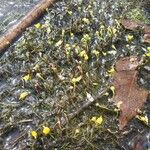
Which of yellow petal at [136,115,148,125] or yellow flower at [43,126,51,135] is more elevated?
yellow flower at [43,126,51,135]

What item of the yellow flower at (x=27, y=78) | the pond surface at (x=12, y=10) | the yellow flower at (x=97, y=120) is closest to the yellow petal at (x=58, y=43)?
the yellow flower at (x=27, y=78)

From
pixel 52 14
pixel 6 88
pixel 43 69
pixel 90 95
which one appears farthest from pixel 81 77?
pixel 52 14

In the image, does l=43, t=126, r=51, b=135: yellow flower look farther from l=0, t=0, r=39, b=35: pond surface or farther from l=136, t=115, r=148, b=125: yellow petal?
l=0, t=0, r=39, b=35: pond surface

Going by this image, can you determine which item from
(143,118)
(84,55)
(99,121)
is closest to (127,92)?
(143,118)

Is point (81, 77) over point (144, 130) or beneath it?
over

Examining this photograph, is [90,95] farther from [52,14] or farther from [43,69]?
[52,14]

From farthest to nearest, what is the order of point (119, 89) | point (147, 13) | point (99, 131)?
point (147, 13) → point (119, 89) → point (99, 131)

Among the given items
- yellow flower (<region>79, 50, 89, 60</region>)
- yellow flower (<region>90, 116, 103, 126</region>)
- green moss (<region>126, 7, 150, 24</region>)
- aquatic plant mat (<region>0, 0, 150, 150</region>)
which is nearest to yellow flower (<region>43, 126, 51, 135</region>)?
aquatic plant mat (<region>0, 0, 150, 150</region>)

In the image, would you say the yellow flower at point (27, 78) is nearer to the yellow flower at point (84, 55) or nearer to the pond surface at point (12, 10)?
the yellow flower at point (84, 55)
